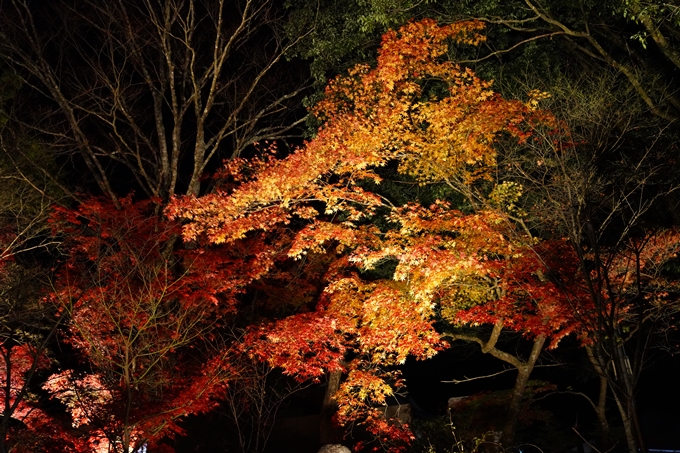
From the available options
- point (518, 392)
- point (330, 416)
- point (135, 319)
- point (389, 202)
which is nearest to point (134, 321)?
point (135, 319)

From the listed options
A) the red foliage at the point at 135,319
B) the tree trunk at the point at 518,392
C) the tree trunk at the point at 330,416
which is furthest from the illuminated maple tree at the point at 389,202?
the tree trunk at the point at 330,416

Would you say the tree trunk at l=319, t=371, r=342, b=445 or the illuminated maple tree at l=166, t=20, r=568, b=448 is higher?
the illuminated maple tree at l=166, t=20, r=568, b=448

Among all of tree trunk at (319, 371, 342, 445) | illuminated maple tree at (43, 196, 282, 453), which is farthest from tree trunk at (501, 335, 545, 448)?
illuminated maple tree at (43, 196, 282, 453)

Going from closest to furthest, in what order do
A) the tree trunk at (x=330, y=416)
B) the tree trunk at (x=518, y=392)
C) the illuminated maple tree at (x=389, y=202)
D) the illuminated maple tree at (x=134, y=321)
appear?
the illuminated maple tree at (x=134, y=321) < the illuminated maple tree at (x=389, y=202) < the tree trunk at (x=518, y=392) < the tree trunk at (x=330, y=416)

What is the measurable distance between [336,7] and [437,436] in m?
9.20

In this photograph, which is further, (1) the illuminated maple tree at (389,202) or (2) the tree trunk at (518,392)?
(2) the tree trunk at (518,392)

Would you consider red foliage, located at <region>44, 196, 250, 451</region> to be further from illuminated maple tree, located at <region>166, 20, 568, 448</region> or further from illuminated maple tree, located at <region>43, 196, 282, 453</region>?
illuminated maple tree, located at <region>166, 20, 568, 448</region>

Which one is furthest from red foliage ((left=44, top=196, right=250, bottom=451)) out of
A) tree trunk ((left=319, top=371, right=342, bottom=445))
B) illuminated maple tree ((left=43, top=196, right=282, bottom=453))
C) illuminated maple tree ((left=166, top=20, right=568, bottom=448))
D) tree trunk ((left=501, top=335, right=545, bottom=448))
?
tree trunk ((left=501, top=335, right=545, bottom=448))

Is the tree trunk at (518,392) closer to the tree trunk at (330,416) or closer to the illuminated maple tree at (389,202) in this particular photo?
the illuminated maple tree at (389,202)

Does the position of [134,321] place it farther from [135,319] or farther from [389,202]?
[389,202]

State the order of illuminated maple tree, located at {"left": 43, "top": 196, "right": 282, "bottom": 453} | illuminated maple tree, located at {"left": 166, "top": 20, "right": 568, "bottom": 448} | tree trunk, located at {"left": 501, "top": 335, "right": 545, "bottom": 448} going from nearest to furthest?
illuminated maple tree, located at {"left": 43, "top": 196, "right": 282, "bottom": 453}
illuminated maple tree, located at {"left": 166, "top": 20, "right": 568, "bottom": 448}
tree trunk, located at {"left": 501, "top": 335, "right": 545, "bottom": 448}

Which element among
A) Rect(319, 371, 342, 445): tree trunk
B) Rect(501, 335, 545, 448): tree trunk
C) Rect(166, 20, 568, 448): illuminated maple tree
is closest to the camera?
Rect(166, 20, 568, 448): illuminated maple tree

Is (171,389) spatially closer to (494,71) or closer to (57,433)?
(57,433)

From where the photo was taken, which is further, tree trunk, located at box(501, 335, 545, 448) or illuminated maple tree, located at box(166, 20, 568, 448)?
tree trunk, located at box(501, 335, 545, 448)
